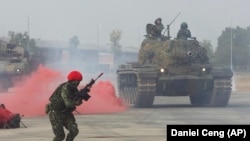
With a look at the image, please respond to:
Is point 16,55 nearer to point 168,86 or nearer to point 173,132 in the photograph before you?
point 168,86

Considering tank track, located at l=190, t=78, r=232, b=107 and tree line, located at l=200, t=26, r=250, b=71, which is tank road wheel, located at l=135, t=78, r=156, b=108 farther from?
tree line, located at l=200, t=26, r=250, b=71

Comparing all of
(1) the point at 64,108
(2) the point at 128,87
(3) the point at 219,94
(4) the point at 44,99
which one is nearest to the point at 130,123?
(4) the point at 44,99

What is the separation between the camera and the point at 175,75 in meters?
29.7

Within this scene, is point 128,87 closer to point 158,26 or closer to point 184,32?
point 158,26

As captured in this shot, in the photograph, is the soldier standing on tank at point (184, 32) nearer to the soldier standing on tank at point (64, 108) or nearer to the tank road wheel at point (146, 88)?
the tank road wheel at point (146, 88)

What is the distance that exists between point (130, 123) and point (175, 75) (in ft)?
27.3

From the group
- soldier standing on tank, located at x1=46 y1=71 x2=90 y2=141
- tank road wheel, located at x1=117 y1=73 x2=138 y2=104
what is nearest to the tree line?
tank road wheel, located at x1=117 y1=73 x2=138 y2=104

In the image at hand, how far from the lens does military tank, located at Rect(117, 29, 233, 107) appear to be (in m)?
29.3

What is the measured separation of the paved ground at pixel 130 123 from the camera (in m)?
17.9

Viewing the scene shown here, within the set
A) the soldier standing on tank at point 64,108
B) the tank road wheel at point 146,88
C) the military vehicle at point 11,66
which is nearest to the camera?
the soldier standing on tank at point 64,108

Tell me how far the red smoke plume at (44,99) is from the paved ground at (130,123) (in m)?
1.03

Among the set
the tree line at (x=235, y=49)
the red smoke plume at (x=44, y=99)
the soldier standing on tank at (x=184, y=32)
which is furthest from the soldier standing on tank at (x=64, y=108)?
the tree line at (x=235, y=49)

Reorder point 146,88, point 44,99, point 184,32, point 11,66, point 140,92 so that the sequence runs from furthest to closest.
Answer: point 11,66 < point 184,32 < point 140,92 < point 146,88 < point 44,99

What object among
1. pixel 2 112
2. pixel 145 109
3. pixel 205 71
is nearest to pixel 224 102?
pixel 205 71
